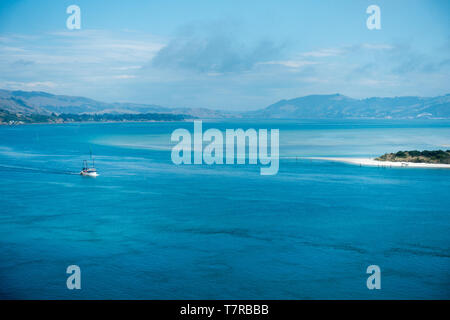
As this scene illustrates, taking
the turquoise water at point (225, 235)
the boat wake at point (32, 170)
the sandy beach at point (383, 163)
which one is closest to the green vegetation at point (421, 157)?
the sandy beach at point (383, 163)

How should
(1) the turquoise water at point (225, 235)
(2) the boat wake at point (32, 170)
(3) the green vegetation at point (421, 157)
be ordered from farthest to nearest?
(3) the green vegetation at point (421, 157) → (2) the boat wake at point (32, 170) → (1) the turquoise water at point (225, 235)

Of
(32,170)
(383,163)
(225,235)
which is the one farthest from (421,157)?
(32,170)

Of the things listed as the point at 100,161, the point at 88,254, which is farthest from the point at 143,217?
the point at 100,161

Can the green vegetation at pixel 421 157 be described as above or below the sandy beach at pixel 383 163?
above

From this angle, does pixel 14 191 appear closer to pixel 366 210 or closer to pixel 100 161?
pixel 100 161

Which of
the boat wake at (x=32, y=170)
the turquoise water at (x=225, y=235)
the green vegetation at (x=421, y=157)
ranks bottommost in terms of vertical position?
the turquoise water at (x=225, y=235)

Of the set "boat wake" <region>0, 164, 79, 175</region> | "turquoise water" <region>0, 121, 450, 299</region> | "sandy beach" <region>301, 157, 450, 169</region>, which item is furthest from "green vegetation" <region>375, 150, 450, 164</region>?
"boat wake" <region>0, 164, 79, 175</region>

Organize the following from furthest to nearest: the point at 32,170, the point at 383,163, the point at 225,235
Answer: the point at 383,163, the point at 32,170, the point at 225,235

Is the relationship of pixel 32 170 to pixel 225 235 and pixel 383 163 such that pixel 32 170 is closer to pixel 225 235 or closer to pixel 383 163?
pixel 225 235

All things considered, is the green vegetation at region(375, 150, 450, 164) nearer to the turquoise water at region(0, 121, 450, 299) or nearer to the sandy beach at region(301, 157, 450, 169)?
the sandy beach at region(301, 157, 450, 169)

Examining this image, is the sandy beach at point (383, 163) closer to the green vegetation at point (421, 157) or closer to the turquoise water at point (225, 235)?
the green vegetation at point (421, 157)
